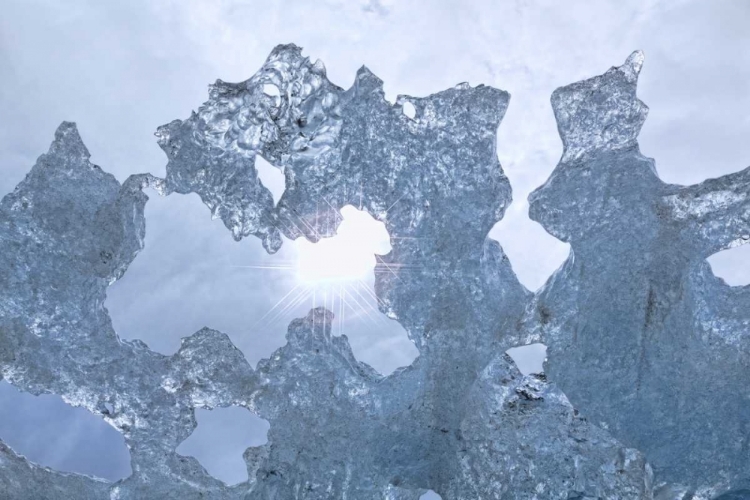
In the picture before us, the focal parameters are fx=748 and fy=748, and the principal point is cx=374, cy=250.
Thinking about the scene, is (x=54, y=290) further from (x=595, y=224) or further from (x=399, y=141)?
(x=595, y=224)

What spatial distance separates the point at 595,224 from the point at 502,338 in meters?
0.80

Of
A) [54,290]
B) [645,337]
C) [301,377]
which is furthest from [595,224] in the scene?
[54,290]

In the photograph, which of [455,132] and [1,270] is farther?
[1,270]

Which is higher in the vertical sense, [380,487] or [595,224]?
[595,224]

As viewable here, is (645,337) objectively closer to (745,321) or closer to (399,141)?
(745,321)

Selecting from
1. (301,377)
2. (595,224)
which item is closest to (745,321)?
(595,224)

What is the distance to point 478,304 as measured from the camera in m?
4.14

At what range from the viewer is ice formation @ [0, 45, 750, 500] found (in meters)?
3.97

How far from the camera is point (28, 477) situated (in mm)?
4586

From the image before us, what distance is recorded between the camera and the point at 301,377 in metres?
4.21

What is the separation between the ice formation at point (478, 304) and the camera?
3.97 m

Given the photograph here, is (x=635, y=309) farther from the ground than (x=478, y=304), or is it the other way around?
(x=478, y=304)

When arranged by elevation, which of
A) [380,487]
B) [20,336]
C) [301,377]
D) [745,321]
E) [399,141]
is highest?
[399,141]

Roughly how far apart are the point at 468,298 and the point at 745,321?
1.50 meters
